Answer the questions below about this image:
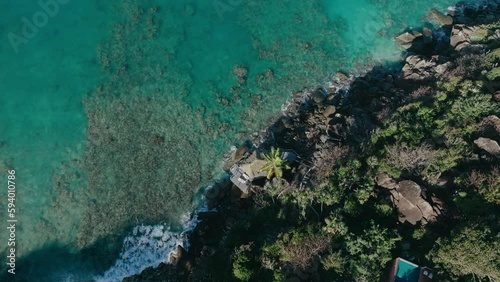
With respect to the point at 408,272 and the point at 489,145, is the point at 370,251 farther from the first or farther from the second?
the point at 489,145

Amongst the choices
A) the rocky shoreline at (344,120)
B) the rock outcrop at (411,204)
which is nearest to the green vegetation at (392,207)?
the rock outcrop at (411,204)

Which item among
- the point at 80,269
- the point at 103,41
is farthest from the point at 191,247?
the point at 103,41

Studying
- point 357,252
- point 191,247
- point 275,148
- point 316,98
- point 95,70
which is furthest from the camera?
point 95,70

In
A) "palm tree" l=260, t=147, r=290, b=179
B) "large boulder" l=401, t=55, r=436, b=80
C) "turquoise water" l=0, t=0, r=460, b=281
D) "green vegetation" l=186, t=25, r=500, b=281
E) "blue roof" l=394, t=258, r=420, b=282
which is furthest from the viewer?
"large boulder" l=401, t=55, r=436, b=80

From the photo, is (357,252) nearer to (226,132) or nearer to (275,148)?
(275,148)

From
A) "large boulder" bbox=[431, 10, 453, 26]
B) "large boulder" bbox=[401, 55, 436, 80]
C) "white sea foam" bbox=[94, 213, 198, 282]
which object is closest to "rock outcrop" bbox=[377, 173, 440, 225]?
"large boulder" bbox=[401, 55, 436, 80]

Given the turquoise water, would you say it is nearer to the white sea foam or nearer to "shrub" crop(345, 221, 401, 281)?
the white sea foam
